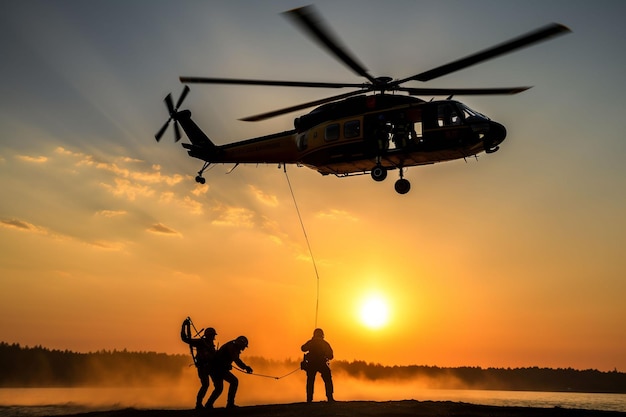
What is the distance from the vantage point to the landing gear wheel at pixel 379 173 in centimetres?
2011

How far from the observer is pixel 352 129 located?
20391 mm

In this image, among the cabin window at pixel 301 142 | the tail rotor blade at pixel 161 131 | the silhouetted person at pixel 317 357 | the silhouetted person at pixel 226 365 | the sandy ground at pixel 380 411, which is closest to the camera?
the sandy ground at pixel 380 411

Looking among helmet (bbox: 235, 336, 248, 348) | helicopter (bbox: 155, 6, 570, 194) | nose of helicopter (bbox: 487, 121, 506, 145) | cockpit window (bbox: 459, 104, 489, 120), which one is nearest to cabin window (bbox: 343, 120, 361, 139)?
helicopter (bbox: 155, 6, 570, 194)

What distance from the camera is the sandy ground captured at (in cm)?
1151

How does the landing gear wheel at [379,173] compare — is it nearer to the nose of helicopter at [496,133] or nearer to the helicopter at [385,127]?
the helicopter at [385,127]

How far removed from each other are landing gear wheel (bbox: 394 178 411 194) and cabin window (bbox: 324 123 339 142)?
9.31ft

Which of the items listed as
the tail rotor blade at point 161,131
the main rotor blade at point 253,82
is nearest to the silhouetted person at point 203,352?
the main rotor blade at point 253,82

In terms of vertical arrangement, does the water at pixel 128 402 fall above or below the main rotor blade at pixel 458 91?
below

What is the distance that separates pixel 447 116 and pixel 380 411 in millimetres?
11084

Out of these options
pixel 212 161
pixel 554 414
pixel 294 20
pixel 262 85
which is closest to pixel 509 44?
pixel 294 20

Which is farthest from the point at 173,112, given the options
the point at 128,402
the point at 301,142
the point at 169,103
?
the point at 128,402

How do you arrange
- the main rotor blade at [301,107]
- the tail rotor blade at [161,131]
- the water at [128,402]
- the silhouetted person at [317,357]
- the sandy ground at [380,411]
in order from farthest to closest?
the water at [128,402], the tail rotor blade at [161,131], the main rotor blade at [301,107], the silhouetted person at [317,357], the sandy ground at [380,411]

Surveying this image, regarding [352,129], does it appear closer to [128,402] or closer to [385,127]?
[385,127]

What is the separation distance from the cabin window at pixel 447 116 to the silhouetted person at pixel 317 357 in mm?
8501
